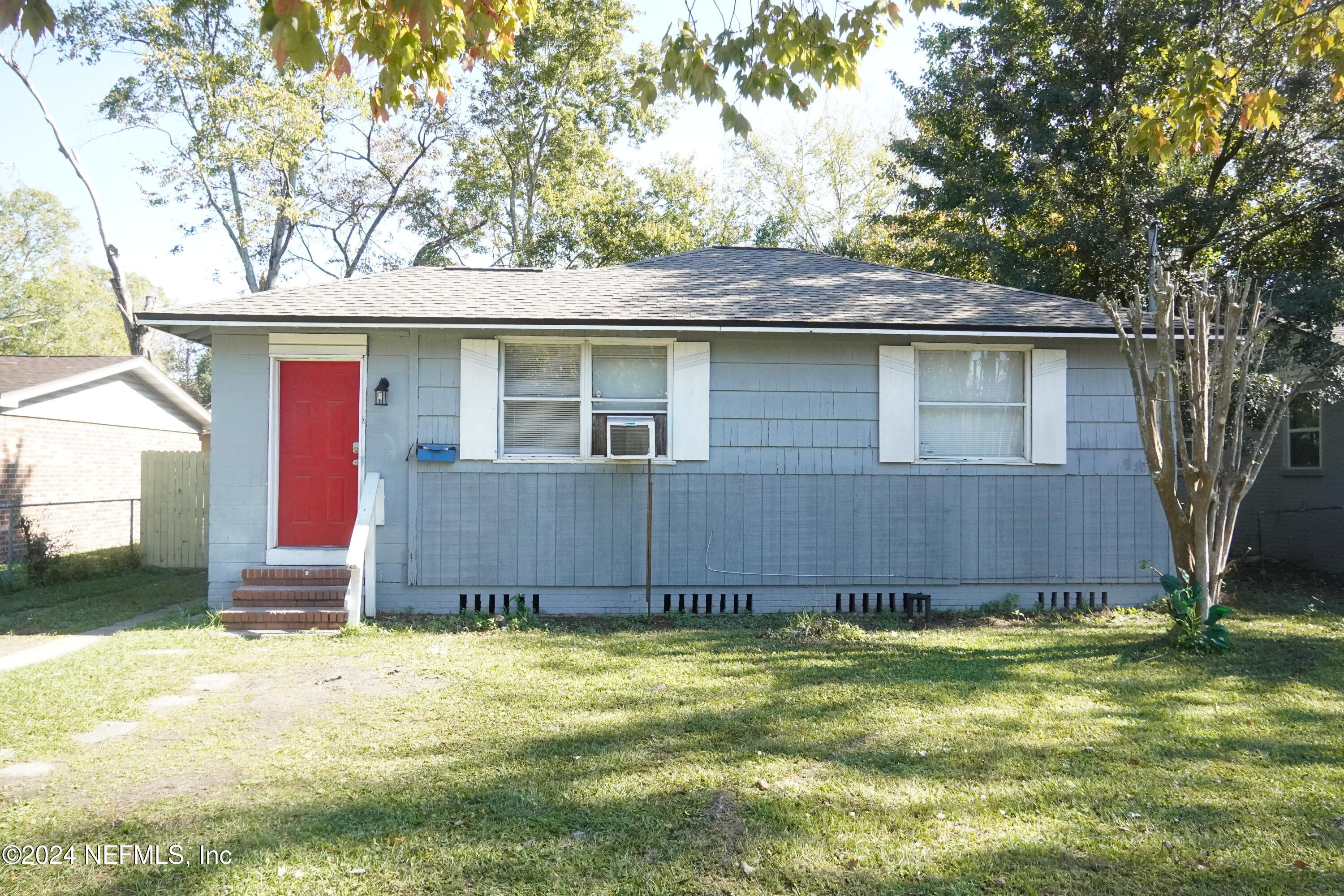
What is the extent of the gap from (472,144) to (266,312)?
18.1 metres

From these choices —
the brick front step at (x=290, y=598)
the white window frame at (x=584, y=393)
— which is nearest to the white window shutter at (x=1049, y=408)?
the white window frame at (x=584, y=393)

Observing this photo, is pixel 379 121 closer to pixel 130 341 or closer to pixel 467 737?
pixel 467 737

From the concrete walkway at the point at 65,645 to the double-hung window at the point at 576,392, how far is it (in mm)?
3657

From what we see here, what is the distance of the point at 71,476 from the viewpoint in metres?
14.0

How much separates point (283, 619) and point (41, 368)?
10.7 meters

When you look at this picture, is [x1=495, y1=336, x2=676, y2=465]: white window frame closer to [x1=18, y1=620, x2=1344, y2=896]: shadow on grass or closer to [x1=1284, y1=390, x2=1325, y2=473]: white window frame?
[x1=18, y1=620, x2=1344, y2=896]: shadow on grass

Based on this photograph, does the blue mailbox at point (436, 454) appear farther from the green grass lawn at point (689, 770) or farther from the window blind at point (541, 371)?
the green grass lawn at point (689, 770)

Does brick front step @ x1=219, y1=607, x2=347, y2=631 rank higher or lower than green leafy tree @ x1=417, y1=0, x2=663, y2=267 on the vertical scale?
lower

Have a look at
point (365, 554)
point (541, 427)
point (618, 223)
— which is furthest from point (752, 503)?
point (618, 223)

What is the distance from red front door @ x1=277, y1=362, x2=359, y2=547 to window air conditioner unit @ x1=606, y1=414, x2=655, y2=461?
2.47 meters

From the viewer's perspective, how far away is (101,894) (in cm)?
276

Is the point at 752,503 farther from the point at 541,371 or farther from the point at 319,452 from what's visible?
the point at 319,452

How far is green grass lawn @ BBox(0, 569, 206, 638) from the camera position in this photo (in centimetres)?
767

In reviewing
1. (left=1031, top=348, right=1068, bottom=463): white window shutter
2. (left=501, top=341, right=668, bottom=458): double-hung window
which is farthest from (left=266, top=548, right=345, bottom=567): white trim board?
(left=1031, top=348, right=1068, bottom=463): white window shutter
